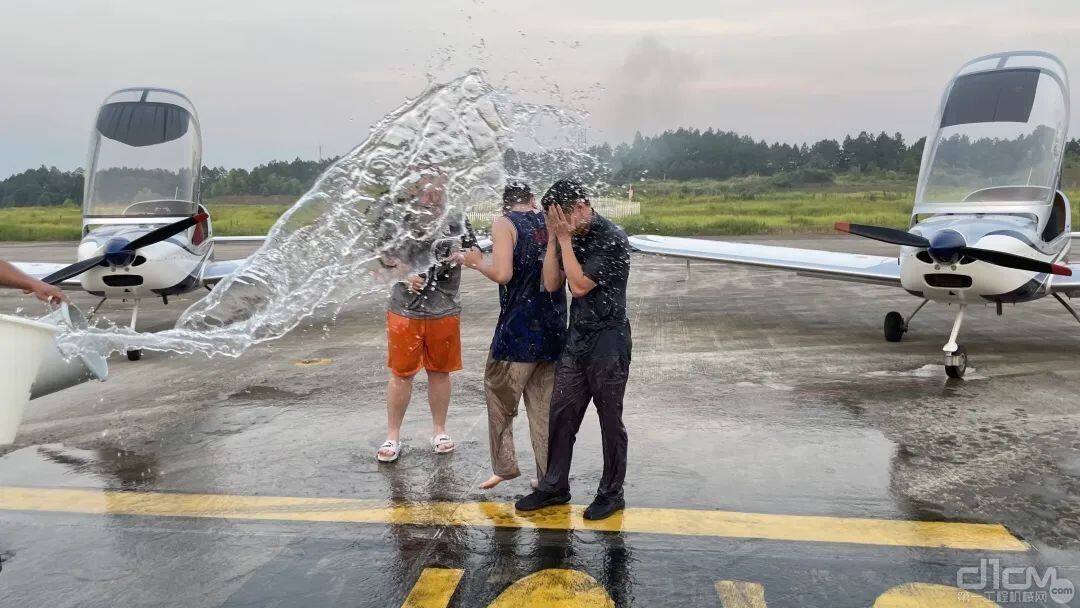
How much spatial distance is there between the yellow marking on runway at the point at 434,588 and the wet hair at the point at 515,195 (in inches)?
74.9

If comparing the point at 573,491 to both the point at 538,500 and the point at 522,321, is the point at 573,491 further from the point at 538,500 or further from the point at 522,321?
the point at 522,321

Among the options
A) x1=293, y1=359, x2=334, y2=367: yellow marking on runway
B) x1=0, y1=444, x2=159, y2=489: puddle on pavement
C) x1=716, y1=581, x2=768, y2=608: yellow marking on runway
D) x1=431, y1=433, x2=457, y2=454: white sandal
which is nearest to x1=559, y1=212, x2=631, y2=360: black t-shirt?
x1=716, y1=581, x2=768, y2=608: yellow marking on runway

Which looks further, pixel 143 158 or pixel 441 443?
pixel 143 158

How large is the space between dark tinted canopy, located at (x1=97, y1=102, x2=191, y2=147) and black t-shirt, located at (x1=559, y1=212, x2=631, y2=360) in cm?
823

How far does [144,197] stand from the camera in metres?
10.1

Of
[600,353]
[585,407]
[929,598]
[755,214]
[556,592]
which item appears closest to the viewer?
[929,598]

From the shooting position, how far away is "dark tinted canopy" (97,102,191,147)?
10.3m

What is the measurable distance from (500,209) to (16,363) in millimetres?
2398

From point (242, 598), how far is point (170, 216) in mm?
7916

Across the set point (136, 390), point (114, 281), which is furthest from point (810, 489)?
point (114, 281)

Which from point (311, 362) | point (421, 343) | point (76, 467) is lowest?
point (311, 362)

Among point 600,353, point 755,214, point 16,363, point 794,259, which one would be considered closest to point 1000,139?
point 794,259

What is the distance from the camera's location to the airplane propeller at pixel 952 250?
741cm

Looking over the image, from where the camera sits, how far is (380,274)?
490cm
